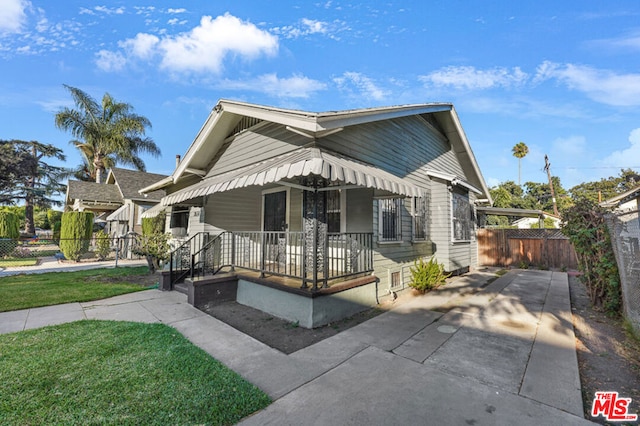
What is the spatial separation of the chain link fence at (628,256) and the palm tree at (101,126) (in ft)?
108

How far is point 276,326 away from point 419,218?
5648 millimetres

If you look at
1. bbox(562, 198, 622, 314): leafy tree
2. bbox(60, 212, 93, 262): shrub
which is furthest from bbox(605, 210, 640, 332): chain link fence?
bbox(60, 212, 93, 262): shrub

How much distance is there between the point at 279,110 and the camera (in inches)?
199

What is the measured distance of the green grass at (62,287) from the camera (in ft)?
20.7

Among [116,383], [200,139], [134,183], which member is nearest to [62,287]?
[200,139]

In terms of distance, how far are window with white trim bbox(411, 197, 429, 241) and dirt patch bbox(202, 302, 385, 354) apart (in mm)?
3261

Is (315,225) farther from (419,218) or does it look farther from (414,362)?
(419,218)

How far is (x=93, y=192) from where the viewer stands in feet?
A: 63.2

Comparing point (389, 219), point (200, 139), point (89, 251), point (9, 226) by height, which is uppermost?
point (200, 139)

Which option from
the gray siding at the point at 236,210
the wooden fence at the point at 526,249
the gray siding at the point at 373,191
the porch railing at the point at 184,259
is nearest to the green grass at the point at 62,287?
the porch railing at the point at 184,259

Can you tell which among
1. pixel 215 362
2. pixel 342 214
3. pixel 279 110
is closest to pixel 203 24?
pixel 279 110

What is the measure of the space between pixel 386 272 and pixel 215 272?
14.9 ft

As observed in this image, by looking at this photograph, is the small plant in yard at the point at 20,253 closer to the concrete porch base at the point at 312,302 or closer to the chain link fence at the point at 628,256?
the concrete porch base at the point at 312,302

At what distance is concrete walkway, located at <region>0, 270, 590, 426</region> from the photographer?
2486 millimetres
